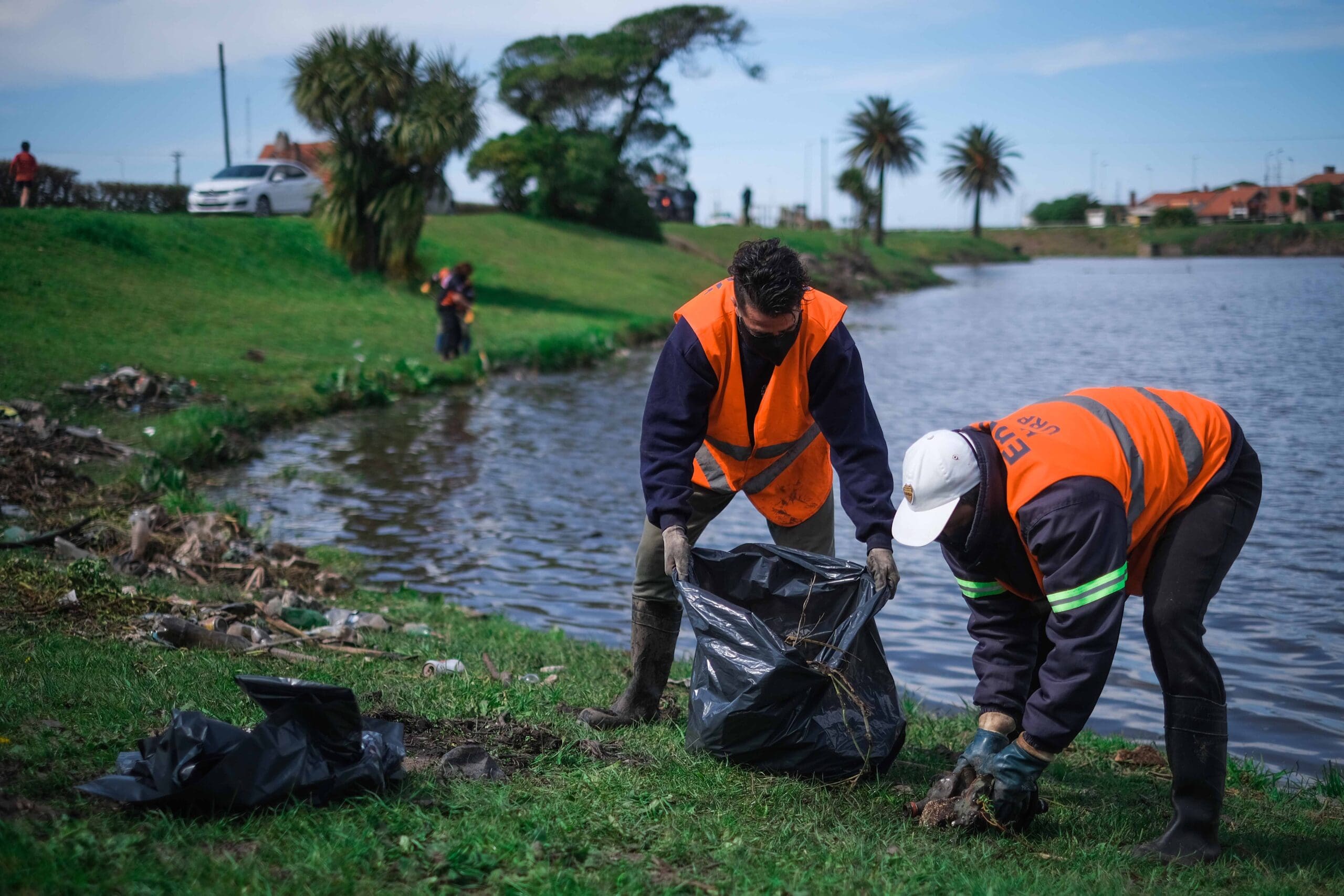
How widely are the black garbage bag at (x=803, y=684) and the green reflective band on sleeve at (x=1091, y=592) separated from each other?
0.72 meters

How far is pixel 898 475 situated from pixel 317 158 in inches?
625

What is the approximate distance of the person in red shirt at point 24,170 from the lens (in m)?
21.1

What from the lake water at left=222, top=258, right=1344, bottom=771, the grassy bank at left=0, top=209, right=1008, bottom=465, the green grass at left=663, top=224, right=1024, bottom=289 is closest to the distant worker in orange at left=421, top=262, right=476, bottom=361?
the grassy bank at left=0, top=209, right=1008, bottom=465

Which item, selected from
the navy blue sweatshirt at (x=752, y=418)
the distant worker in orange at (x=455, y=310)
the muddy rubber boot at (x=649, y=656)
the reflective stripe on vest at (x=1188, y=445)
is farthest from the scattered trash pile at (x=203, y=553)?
the distant worker in orange at (x=455, y=310)

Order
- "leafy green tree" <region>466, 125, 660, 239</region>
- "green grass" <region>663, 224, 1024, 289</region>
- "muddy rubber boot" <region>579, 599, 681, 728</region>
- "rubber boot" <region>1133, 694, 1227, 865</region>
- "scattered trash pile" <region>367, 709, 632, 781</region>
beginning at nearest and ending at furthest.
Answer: "rubber boot" <region>1133, 694, 1227, 865</region> < "scattered trash pile" <region>367, 709, 632, 781</region> < "muddy rubber boot" <region>579, 599, 681, 728</region> < "leafy green tree" <region>466, 125, 660, 239</region> < "green grass" <region>663, 224, 1024, 289</region>

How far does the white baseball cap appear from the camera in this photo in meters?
3.31

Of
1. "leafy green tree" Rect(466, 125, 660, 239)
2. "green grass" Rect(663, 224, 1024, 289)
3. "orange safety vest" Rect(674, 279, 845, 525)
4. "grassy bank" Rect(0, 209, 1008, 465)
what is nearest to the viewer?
"orange safety vest" Rect(674, 279, 845, 525)

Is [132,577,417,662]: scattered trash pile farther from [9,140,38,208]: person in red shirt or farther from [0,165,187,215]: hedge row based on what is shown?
[0,165,187,215]: hedge row

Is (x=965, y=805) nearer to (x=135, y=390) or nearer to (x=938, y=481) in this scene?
(x=938, y=481)

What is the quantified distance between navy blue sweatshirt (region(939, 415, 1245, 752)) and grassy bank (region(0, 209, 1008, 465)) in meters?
9.48

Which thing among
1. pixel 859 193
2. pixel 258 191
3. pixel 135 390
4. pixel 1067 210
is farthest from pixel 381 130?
pixel 1067 210

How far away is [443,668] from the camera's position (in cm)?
529

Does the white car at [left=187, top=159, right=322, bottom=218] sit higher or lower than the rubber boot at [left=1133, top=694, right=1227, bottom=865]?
higher

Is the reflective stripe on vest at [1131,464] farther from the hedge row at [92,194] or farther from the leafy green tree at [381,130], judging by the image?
the hedge row at [92,194]
